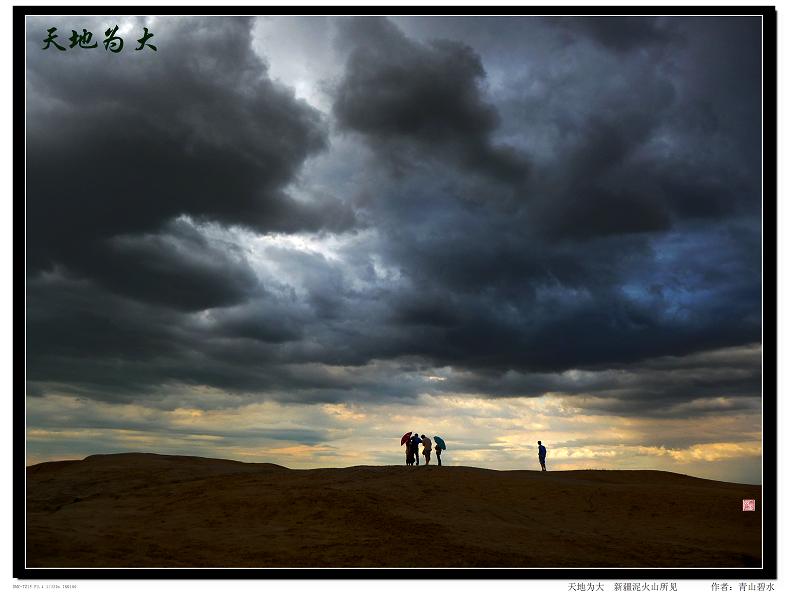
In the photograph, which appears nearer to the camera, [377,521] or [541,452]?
[377,521]

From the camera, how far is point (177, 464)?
1416 inches

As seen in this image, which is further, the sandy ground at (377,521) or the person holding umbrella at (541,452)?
the person holding umbrella at (541,452)

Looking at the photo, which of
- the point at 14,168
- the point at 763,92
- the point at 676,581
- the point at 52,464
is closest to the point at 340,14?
the point at 14,168

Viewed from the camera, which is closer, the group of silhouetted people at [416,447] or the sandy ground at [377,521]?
the sandy ground at [377,521]

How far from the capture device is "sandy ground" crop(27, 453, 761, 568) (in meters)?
16.9

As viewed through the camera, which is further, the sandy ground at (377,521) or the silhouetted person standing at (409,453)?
the silhouetted person standing at (409,453)

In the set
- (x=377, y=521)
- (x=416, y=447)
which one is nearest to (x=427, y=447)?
(x=416, y=447)

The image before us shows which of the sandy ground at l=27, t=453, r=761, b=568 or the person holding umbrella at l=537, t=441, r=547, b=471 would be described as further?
the person holding umbrella at l=537, t=441, r=547, b=471

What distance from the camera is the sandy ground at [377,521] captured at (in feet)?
55.3

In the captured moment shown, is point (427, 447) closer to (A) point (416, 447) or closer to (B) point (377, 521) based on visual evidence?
(A) point (416, 447)

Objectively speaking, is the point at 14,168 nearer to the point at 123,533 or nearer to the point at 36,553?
the point at 36,553

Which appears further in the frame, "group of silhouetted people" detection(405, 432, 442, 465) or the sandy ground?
"group of silhouetted people" detection(405, 432, 442, 465)

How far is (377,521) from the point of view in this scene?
2083cm

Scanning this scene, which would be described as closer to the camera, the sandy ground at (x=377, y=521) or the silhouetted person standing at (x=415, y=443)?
the sandy ground at (x=377, y=521)
